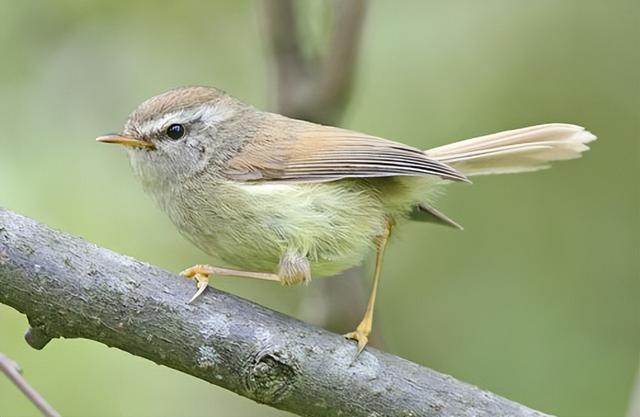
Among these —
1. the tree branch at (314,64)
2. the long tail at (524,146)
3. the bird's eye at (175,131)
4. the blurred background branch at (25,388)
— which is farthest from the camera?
the tree branch at (314,64)

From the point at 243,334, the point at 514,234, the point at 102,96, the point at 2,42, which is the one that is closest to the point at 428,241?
the point at 514,234

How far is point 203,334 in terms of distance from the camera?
2875mm

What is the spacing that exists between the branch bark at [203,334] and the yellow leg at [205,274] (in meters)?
0.03

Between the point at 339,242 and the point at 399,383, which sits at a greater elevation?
the point at 339,242

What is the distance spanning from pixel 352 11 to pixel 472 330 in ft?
7.16

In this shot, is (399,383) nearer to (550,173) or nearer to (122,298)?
(122,298)

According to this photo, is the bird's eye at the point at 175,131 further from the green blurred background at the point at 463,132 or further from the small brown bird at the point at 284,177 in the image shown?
the green blurred background at the point at 463,132

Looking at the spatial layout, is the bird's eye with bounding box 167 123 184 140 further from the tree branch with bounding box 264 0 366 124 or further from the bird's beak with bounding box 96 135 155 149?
the tree branch with bounding box 264 0 366 124

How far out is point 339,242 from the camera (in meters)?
3.59

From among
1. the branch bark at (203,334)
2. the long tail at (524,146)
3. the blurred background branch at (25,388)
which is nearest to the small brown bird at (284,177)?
the long tail at (524,146)

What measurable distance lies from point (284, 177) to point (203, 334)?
0.93 metres

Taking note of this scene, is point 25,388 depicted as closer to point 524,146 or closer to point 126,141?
point 126,141

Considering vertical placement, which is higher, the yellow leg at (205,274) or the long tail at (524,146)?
the long tail at (524,146)

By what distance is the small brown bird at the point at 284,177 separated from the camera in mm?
3494
